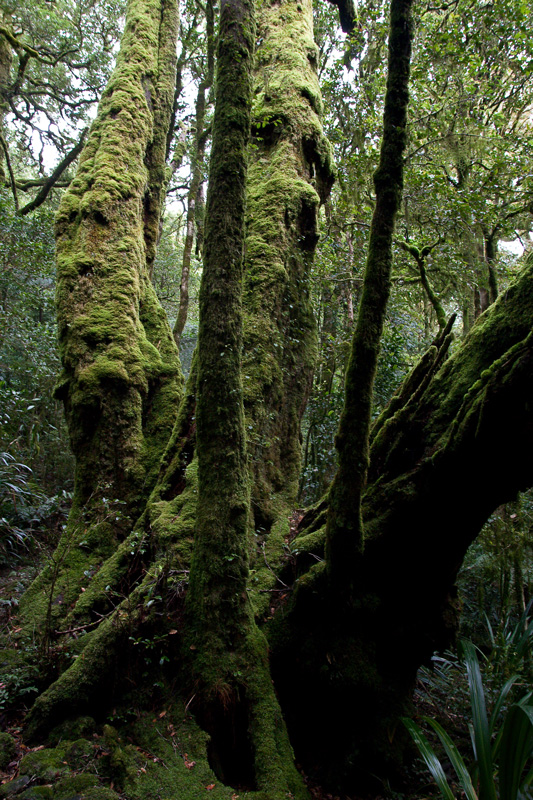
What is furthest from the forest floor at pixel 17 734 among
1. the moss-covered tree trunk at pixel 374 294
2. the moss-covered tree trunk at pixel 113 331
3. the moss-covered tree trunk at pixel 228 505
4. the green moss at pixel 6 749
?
the moss-covered tree trunk at pixel 374 294

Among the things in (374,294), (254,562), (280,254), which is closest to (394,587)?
(254,562)

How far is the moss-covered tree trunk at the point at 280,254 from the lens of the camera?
4.61 meters

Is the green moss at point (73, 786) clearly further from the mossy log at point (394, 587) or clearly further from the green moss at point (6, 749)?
the mossy log at point (394, 587)

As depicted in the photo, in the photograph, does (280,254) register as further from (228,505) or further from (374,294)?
(228,505)

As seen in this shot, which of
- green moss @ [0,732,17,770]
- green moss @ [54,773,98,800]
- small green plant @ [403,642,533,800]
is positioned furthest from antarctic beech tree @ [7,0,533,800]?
small green plant @ [403,642,533,800]

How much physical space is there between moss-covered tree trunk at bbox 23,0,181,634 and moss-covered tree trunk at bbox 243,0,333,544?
124cm

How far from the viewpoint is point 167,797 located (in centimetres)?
225

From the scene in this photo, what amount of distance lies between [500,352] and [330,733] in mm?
2878

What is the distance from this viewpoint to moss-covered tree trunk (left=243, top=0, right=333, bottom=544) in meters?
4.61

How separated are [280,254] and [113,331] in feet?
6.84

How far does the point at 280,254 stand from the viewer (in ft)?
17.2

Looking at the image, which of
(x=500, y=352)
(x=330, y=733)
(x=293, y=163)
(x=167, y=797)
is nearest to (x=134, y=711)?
(x=167, y=797)

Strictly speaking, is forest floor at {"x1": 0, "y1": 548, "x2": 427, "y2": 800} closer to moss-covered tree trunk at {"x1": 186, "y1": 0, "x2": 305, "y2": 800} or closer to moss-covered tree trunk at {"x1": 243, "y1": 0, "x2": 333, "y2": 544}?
moss-covered tree trunk at {"x1": 186, "y1": 0, "x2": 305, "y2": 800}

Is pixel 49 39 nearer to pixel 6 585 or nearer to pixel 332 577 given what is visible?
pixel 6 585
